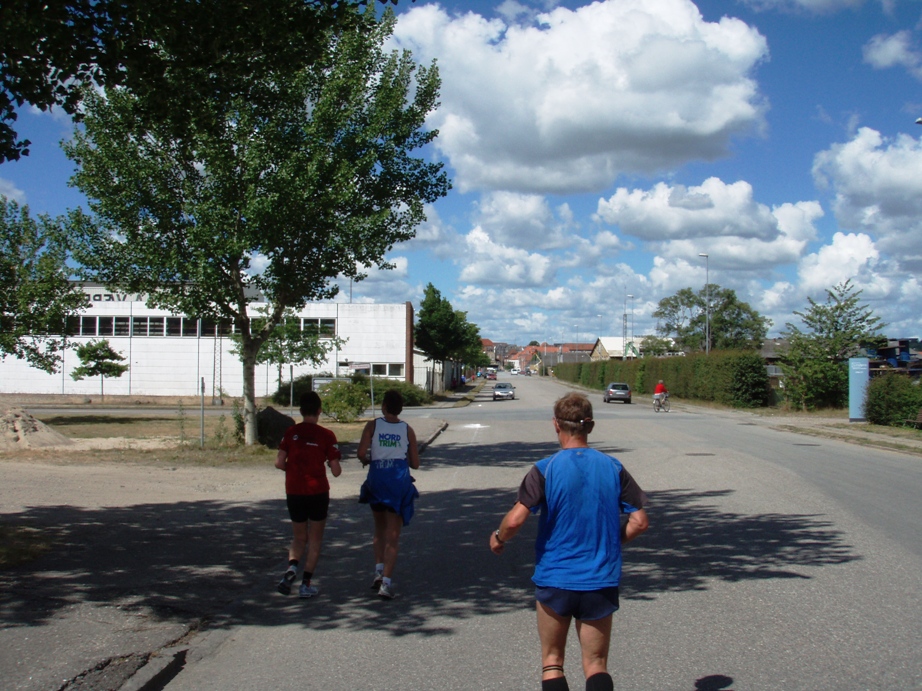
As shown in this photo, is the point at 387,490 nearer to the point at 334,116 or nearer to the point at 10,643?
the point at 10,643

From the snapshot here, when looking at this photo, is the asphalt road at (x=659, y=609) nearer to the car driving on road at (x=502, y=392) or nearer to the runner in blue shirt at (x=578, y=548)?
the runner in blue shirt at (x=578, y=548)

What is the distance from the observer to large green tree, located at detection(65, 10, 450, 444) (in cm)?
1559

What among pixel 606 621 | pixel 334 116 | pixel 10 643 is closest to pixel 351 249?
pixel 334 116

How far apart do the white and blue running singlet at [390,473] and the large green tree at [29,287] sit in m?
23.5

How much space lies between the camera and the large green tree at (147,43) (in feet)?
25.9

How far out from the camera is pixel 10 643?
17.1ft

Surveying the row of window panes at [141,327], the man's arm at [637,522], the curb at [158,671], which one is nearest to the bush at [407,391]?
the row of window panes at [141,327]

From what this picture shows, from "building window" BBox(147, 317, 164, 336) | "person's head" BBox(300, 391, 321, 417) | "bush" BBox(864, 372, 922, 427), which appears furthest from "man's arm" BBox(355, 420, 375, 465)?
"building window" BBox(147, 317, 164, 336)

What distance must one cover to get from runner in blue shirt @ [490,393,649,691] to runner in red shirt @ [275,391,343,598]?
3280mm

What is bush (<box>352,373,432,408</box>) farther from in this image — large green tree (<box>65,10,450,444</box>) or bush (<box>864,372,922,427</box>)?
large green tree (<box>65,10,450,444</box>)

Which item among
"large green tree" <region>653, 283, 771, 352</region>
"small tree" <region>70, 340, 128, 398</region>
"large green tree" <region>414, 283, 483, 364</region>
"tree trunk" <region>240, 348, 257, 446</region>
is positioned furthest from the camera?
"large green tree" <region>653, 283, 771, 352</region>

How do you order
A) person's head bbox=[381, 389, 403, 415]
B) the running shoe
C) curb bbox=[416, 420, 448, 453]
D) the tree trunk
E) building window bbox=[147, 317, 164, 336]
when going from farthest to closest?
building window bbox=[147, 317, 164, 336], curb bbox=[416, 420, 448, 453], the tree trunk, person's head bbox=[381, 389, 403, 415], the running shoe

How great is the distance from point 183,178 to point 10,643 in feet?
42.0

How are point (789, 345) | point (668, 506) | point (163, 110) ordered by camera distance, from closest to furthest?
point (163, 110) < point (668, 506) < point (789, 345)
